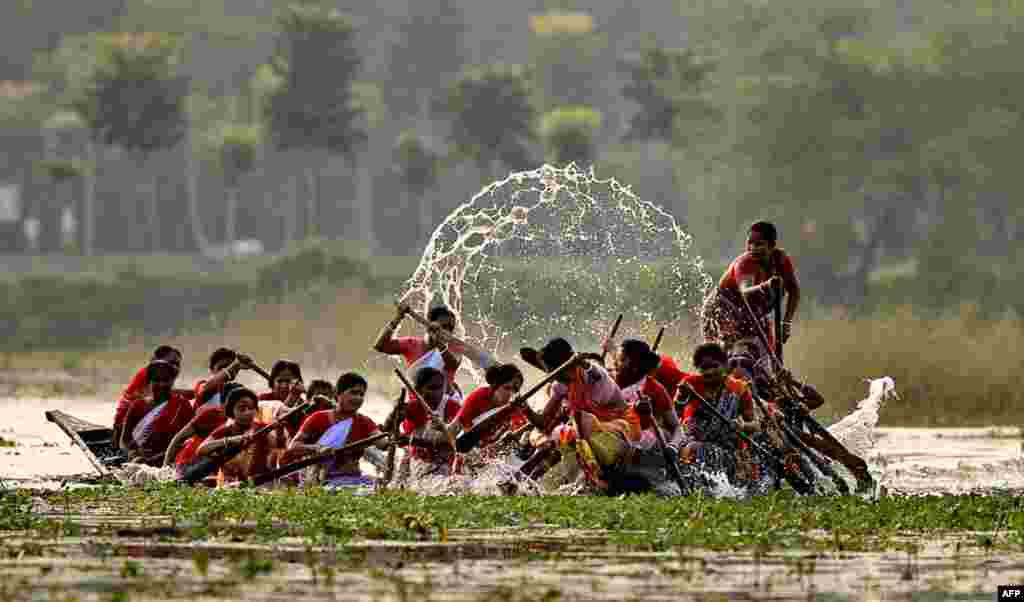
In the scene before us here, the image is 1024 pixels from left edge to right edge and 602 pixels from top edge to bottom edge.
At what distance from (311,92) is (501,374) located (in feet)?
195

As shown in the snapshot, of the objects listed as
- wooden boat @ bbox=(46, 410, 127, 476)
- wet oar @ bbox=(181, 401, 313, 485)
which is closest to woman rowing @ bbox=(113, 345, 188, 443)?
wooden boat @ bbox=(46, 410, 127, 476)

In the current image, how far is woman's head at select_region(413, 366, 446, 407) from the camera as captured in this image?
21.4m

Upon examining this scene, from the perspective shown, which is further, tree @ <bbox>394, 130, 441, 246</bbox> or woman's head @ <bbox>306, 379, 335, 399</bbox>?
tree @ <bbox>394, 130, 441, 246</bbox>

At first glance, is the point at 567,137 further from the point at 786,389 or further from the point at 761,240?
the point at 786,389

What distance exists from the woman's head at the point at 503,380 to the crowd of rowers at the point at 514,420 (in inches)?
0.4

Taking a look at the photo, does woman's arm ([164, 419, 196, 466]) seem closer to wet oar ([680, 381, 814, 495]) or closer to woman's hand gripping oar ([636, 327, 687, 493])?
woman's hand gripping oar ([636, 327, 687, 493])

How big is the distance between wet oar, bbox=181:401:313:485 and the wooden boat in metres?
1.22

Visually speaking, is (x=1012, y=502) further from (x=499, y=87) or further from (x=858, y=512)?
(x=499, y=87)

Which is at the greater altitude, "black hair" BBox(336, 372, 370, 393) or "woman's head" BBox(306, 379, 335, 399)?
"black hair" BBox(336, 372, 370, 393)

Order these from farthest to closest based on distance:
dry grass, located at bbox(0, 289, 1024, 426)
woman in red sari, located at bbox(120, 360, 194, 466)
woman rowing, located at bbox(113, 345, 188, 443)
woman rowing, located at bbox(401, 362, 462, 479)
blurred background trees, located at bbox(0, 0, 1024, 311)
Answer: blurred background trees, located at bbox(0, 0, 1024, 311) < dry grass, located at bbox(0, 289, 1024, 426) < woman rowing, located at bbox(113, 345, 188, 443) < woman in red sari, located at bbox(120, 360, 194, 466) < woman rowing, located at bbox(401, 362, 462, 479)

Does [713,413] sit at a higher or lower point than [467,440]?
higher

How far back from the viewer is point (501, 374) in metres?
20.8

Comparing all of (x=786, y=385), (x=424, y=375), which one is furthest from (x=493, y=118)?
(x=786, y=385)

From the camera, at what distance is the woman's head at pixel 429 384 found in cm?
2136
